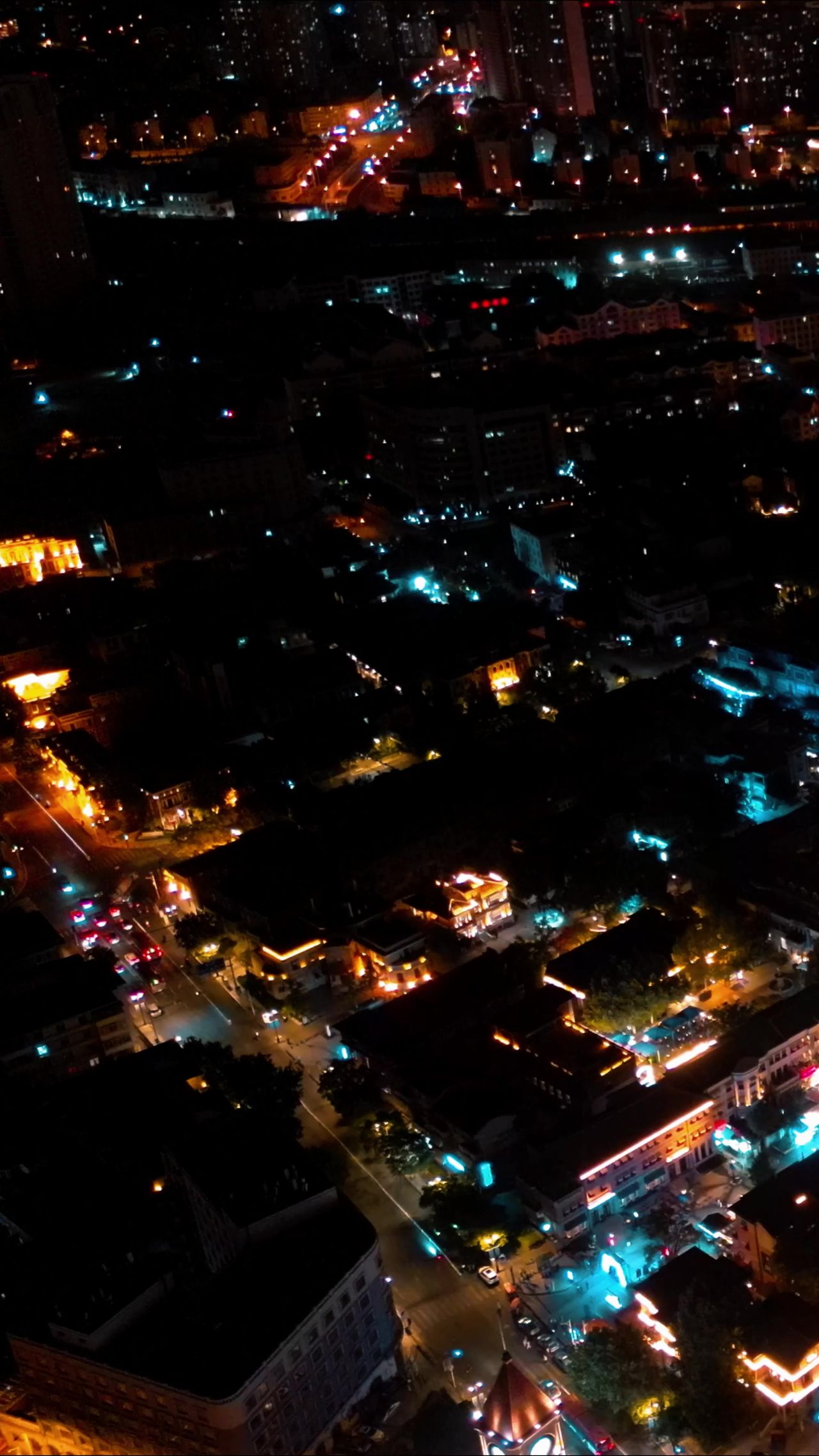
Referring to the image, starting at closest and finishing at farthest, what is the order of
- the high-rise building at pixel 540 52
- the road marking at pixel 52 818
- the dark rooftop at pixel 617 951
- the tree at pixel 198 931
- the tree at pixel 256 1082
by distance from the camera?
the tree at pixel 256 1082, the dark rooftop at pixel 617 951, the tree at pixel 198 931, the road marking at pixel 52 818, the high-rise building at pixel 540 52

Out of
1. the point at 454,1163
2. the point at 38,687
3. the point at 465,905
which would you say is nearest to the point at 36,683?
the point at 38,687

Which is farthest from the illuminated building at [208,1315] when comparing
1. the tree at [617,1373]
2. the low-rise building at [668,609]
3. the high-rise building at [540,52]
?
the high-rise building at [540,52]

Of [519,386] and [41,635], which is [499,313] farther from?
[41,635]

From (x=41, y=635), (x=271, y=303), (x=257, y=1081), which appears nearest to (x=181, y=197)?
(x=271, y=303)

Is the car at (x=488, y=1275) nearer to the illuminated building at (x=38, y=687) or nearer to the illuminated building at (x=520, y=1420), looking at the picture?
the illuminated building at (x=520, y=1420)

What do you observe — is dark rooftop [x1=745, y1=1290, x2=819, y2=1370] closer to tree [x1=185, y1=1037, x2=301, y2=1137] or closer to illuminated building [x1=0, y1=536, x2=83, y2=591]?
tree [x1=185, y1=1037, x2=301, y2=1137]
